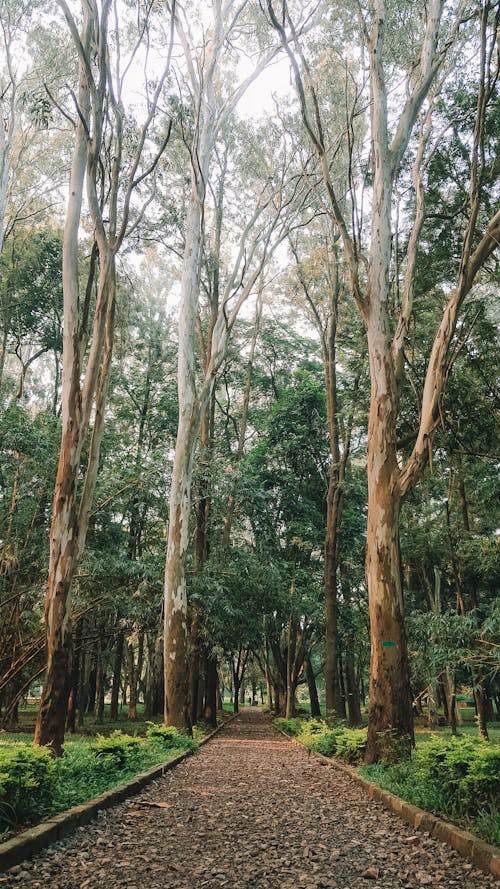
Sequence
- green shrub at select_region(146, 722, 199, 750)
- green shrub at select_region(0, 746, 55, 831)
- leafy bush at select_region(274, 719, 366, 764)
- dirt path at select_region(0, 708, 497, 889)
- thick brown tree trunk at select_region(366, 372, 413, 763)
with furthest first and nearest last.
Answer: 1. green shrub at select_region(146, 722, 199, 750)
2. leafy bush at select_region(274, 719, 366, 764)
3. thick brown tree trunk at select_region(366, 372, 413, 763)
4. green shrub at select_region(0, 746, 55, 831)
5. dirt path at select_region(0, 708, 497, 889)

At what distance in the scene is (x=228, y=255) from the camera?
19.7 meters

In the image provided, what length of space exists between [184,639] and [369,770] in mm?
5180

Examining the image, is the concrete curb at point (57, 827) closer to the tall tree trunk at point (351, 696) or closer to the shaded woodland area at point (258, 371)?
the shaded woodland area at point (258, 371)

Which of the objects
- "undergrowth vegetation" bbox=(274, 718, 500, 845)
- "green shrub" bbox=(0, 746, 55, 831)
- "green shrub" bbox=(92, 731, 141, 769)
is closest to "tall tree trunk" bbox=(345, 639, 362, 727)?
"green shrub" bbox=(92, 731, 141, 769)

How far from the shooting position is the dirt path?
10.6ft

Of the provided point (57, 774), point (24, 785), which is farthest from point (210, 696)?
point (24, 785)

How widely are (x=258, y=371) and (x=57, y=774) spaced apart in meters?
19.2

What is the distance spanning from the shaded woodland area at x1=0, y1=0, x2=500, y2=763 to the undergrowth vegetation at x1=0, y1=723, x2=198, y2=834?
0.78 meters

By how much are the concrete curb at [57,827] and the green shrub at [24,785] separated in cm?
13

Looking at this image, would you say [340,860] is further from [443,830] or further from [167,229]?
[167,229]

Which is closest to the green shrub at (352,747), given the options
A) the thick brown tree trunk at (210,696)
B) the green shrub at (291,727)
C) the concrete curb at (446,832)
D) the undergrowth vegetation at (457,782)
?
the undergrowth vegetation at (457,782)

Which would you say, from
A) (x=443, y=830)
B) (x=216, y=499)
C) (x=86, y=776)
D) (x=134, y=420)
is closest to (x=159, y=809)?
(x=86, y=776)

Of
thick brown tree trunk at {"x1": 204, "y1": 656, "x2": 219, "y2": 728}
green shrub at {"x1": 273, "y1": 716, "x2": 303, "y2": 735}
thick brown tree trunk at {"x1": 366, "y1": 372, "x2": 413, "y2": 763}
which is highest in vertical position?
thick brown tree trunk at {"x1": 366, "y1": 372, "x2": 413, "y2": 763}

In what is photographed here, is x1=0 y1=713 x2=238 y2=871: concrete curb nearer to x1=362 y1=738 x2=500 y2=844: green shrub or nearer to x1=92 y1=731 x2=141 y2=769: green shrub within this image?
x1=92 y1=731 x2=141 y2=769: green shrub
